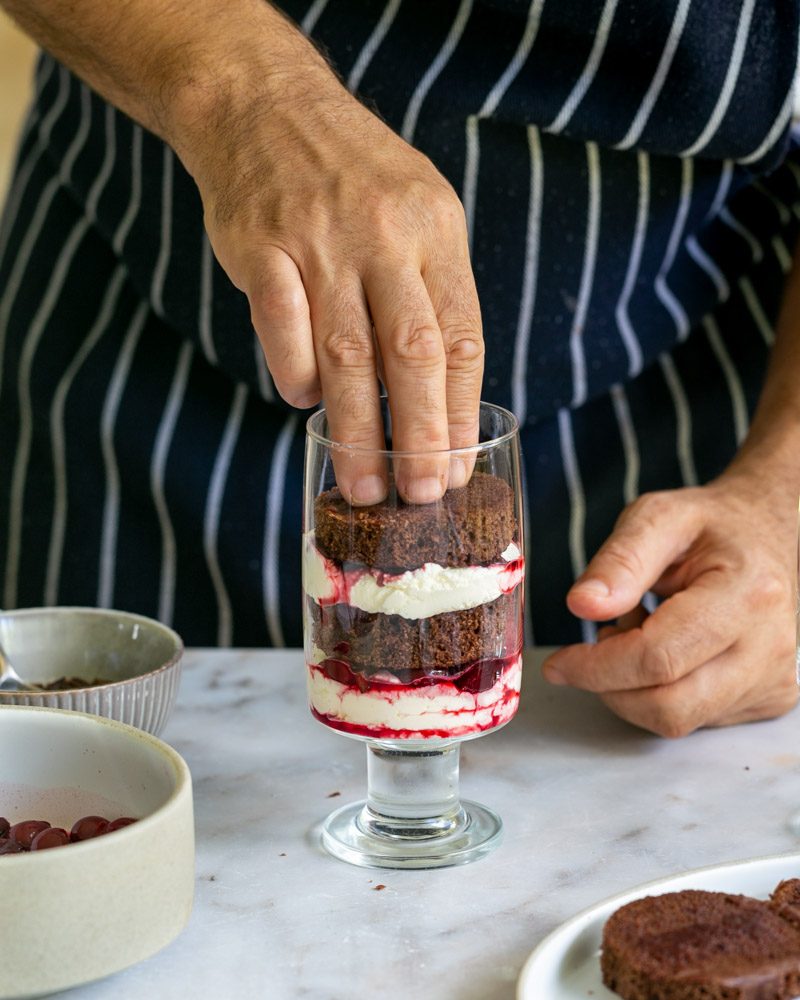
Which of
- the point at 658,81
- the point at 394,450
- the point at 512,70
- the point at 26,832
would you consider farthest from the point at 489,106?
the point at 26,832

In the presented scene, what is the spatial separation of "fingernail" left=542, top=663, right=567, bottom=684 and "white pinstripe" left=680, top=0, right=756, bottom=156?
1.45ft

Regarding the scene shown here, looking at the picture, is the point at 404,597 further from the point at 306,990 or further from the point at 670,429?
the point at 670,429

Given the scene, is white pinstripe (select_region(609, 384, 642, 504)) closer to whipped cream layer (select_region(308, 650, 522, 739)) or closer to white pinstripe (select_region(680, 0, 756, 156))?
white pinstripe (select_region(680, 0, 756, 156))

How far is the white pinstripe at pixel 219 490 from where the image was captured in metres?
1.26

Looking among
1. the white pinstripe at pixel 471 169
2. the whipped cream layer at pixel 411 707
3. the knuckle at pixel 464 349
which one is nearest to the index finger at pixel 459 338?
the knuckle at pixel 464 349

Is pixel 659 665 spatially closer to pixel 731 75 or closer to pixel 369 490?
pixel 369 490

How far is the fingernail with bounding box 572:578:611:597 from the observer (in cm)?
94

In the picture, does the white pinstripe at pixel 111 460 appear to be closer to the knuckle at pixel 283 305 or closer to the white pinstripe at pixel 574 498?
the white pinstripe at pixel 574 498

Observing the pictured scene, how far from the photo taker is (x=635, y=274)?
3.97ft

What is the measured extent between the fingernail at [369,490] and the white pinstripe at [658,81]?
49cm

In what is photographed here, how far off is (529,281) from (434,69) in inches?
7.6

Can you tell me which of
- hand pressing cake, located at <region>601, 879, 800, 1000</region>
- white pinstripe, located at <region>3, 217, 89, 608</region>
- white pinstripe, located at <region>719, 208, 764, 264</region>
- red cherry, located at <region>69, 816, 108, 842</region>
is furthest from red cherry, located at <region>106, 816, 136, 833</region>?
white pinstripe, located at <region>719, 208, 764, 264</region>

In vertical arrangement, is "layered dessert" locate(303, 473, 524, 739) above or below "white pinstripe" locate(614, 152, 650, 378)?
below

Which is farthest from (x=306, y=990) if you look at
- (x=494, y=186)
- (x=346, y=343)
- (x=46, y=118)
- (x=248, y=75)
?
(x=46, y=118)
